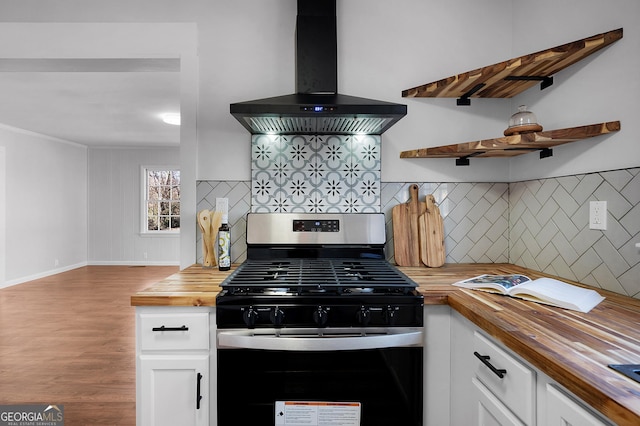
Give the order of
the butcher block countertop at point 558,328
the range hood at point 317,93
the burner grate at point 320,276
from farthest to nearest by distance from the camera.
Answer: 1. the range hood at point 317,93
2. the burner grate at point 320,276
3. the butcher block countertop at point 558,328

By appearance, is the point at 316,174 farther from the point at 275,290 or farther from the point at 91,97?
the point at 91,97

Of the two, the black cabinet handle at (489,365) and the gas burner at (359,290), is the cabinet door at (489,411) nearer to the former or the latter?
the black cabinet handle at (489,365)

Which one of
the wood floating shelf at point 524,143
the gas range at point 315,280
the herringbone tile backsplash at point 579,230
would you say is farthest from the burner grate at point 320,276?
the herringbone tile backsplash at point 579,230

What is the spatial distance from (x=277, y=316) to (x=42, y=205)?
718cm

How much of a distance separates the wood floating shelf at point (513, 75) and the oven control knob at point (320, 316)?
1261 millimetres

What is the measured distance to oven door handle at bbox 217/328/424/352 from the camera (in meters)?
1.34

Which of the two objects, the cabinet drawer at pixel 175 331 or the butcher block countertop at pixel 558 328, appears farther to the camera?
the cabinet drawer at pixel 175 331

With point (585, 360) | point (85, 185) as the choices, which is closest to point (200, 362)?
point (585, 360)

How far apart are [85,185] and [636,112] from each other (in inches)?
351

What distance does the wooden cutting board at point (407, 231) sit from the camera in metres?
2.07

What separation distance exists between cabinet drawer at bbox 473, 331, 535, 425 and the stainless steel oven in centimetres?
23

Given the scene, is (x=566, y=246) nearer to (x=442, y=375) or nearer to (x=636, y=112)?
(x=636, y=112)

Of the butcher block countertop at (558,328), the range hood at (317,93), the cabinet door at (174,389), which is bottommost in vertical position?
the cabinet door at (174,389)

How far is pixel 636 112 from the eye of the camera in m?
1.35
